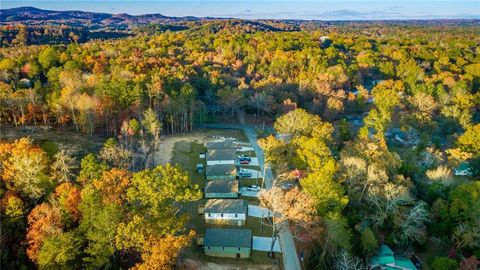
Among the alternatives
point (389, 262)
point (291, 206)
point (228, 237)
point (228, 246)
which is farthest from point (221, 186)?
point (389, 262)

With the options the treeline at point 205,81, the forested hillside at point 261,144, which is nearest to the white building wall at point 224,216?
the forested hillside at point 261,144

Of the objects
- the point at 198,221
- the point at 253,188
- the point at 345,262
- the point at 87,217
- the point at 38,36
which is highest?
the point at 38,36

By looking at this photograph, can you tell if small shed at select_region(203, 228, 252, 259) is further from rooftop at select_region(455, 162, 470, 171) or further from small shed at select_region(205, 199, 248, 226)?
rooftop at select_region(455, 162, 470, 171)

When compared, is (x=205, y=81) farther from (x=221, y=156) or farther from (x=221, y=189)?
(x=221, y=189)

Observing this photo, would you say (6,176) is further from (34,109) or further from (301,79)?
(301,79)

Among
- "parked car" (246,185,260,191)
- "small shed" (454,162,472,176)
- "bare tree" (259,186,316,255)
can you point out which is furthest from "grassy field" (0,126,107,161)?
"small shed" (454,162,472,176)

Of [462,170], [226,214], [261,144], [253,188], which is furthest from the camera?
[462,170]

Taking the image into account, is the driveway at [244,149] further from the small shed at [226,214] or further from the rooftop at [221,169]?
the small shed at [226,214]
